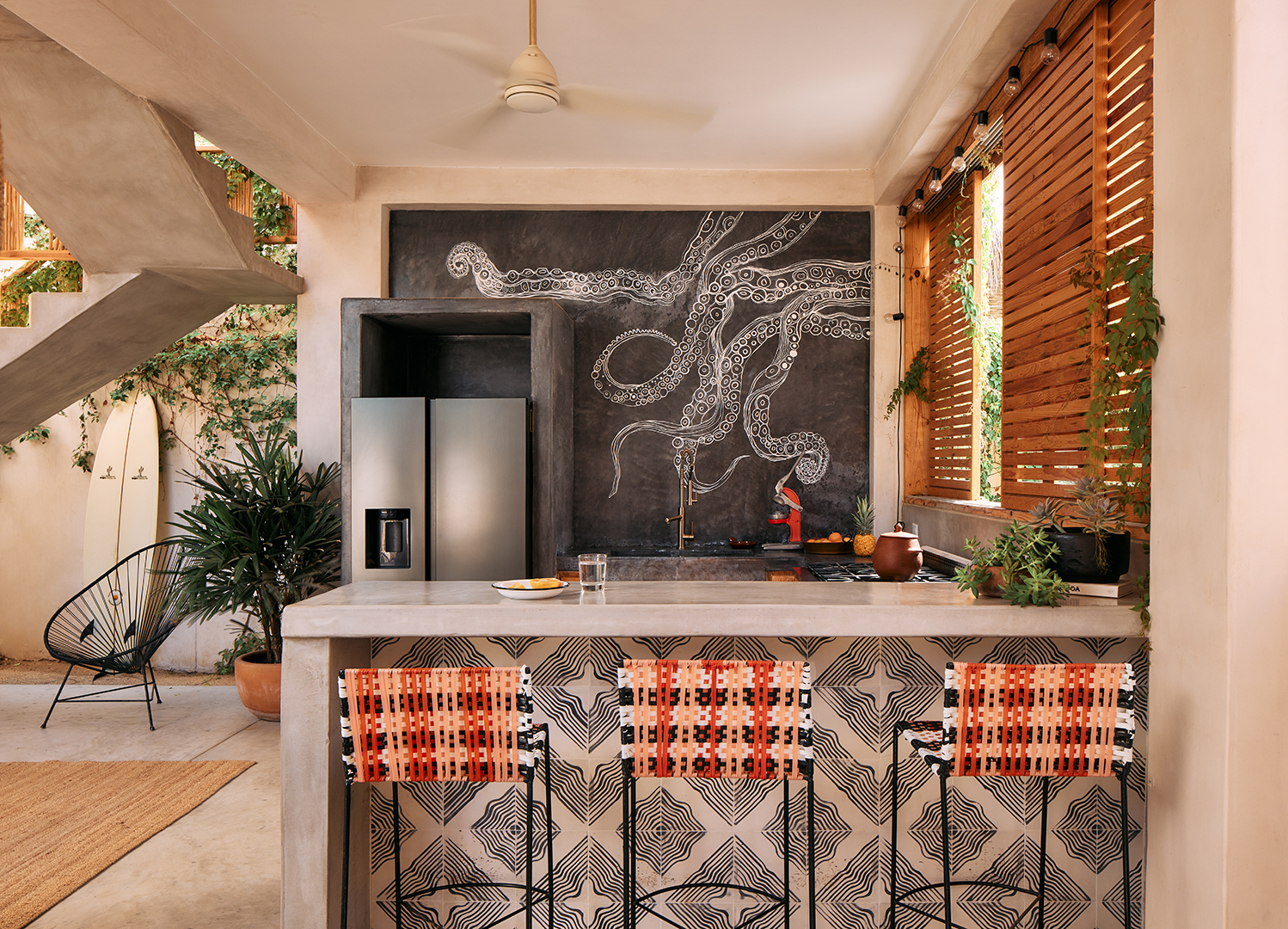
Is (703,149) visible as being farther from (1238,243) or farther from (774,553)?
(1238,243)

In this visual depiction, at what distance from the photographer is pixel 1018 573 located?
239 centimetres

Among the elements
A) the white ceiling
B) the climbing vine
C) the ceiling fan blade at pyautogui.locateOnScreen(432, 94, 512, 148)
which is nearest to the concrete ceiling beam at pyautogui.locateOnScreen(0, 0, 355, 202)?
the white ceiling

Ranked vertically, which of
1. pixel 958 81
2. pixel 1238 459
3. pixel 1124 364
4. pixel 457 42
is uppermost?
pixel 457 42

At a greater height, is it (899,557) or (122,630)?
(899,557)

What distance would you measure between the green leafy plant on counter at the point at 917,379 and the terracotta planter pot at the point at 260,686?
3966 mm

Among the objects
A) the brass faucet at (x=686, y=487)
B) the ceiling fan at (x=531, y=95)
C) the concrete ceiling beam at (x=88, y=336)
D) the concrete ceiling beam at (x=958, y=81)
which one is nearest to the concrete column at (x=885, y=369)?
the concrete ceiling beam at (x=958, y=81)

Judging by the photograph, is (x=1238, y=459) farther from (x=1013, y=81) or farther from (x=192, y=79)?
(x=192, y=79)

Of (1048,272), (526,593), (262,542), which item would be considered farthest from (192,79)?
(1048,272)

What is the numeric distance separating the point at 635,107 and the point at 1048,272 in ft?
7.09

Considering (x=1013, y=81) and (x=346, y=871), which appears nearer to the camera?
(x=346, y=871)

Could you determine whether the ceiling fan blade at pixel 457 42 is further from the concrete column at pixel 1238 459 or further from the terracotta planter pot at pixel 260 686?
the terracotta planter pot at pixel 260 686

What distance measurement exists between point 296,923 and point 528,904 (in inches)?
27.6

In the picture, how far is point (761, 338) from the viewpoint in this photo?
202 inches

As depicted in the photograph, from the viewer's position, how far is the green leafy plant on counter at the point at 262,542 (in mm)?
4613
